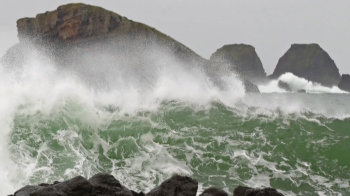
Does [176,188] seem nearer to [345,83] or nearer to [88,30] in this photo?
[88,30]

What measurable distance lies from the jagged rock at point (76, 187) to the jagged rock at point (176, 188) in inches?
42.0

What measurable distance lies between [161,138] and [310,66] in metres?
174

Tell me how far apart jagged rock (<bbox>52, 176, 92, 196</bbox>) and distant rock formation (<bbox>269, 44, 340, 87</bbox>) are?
17009 centimetres

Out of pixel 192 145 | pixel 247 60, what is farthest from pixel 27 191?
pixel 247 60

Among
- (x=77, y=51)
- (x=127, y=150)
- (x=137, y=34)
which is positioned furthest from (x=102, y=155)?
(x=137, y=34)

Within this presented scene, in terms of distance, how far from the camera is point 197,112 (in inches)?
622

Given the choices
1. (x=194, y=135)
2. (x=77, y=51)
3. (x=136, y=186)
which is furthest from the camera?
(x=77, y=51)

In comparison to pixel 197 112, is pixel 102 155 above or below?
below

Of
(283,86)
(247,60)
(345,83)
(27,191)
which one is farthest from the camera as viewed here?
(283,86)

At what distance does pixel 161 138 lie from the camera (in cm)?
1332

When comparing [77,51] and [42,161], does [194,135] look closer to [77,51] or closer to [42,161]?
[42,161]

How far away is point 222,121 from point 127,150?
417 cm

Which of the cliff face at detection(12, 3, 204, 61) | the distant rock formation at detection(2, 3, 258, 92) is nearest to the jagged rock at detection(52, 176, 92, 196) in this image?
the distant rock formation at detection(2, 3, 258, 92)

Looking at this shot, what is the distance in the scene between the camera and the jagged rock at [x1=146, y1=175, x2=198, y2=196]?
6.72 metres
